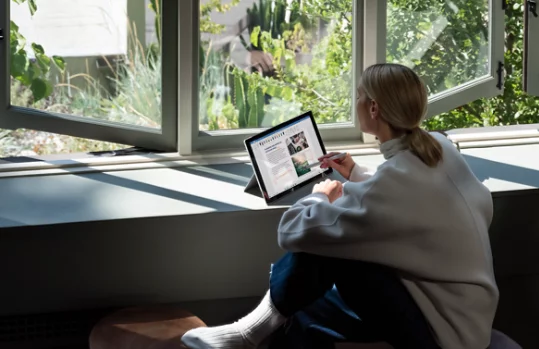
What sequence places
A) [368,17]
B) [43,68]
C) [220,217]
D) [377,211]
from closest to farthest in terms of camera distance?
[377,211]
[220,217]
[43,68]
[368,17]

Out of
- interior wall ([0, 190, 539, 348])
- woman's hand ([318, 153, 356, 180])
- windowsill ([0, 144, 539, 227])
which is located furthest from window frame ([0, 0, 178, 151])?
woman's hand ([318, 153, 356, 180])

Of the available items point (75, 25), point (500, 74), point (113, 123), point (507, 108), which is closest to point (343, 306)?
point (113, 123)

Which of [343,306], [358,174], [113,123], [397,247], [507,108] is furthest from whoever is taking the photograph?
[507,108]

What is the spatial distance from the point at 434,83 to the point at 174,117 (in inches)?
35.8

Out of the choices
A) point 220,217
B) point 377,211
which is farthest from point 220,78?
point 377,211

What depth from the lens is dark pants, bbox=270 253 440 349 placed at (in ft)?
6.94

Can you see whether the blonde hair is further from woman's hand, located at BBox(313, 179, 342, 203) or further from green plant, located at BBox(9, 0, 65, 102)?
green plant, located at BBox(9, 0, 65, 102)

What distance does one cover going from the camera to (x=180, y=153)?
10.1ft

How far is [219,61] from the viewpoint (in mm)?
3076

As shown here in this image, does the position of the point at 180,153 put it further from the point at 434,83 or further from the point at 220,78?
the point at 434,83

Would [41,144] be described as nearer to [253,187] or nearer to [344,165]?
[253,187]

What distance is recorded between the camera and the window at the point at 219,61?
294 centimetres

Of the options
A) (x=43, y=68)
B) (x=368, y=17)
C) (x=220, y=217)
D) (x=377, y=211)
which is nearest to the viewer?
(x=377, y=211)

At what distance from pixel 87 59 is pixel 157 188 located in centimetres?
49
